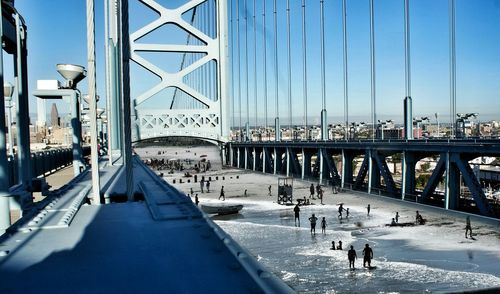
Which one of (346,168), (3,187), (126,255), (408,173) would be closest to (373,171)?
(408,173)

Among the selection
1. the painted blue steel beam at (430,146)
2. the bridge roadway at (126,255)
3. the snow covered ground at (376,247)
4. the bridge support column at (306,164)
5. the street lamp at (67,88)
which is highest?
the street lamp at (67,88)

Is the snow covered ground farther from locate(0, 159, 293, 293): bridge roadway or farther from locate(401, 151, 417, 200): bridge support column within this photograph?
locate(0, 159, 293, 293): bridge roadway

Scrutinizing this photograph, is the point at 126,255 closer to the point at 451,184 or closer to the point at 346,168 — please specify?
the point at 451,184

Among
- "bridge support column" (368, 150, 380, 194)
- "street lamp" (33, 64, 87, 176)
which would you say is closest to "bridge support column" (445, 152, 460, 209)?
"bridge support column" (368, 150, 380, 194)

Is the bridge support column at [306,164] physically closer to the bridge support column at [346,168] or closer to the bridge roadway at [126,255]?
the bridge support column at [346,168]

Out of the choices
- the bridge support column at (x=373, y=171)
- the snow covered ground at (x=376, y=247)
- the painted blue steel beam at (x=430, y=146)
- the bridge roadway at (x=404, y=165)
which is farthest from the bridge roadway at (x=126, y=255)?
the bridge support column at (x=373, y=171)

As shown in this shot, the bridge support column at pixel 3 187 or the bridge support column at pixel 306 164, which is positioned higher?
the bridge support column at pixel 3 187

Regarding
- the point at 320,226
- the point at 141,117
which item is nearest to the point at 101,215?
the point at 320,226
